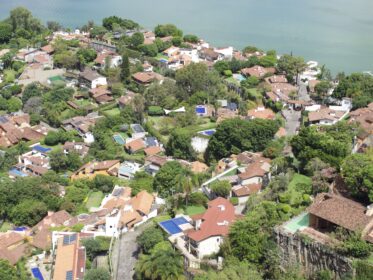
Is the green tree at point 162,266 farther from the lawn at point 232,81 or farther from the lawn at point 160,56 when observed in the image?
the lawn at point 160,56

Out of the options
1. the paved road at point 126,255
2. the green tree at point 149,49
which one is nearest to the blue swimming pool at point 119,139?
the paved road at point 126,255

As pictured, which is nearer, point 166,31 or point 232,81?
point 232,81

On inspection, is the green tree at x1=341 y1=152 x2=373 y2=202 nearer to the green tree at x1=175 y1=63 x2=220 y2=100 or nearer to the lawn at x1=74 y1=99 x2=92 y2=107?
the green tree at x1=175 y1=63 x2=220 y2=100

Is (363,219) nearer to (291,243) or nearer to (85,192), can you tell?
(291,243)

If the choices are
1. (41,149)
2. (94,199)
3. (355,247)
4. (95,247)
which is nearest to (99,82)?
(41,149)

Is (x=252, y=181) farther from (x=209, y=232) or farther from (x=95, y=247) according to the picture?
(x=95, y=247)

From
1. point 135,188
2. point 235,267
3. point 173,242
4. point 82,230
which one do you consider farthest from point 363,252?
A: point 135,188

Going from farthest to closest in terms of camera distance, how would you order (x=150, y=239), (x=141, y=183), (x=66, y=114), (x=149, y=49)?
(x=149, y=49) → (x=66, y=114) → (x=141, y=183) → (x=150, y=239)

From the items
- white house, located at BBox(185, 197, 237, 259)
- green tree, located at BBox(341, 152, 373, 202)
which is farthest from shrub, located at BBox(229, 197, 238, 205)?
green tree, located at BBox(341, 152, 373, 202)
